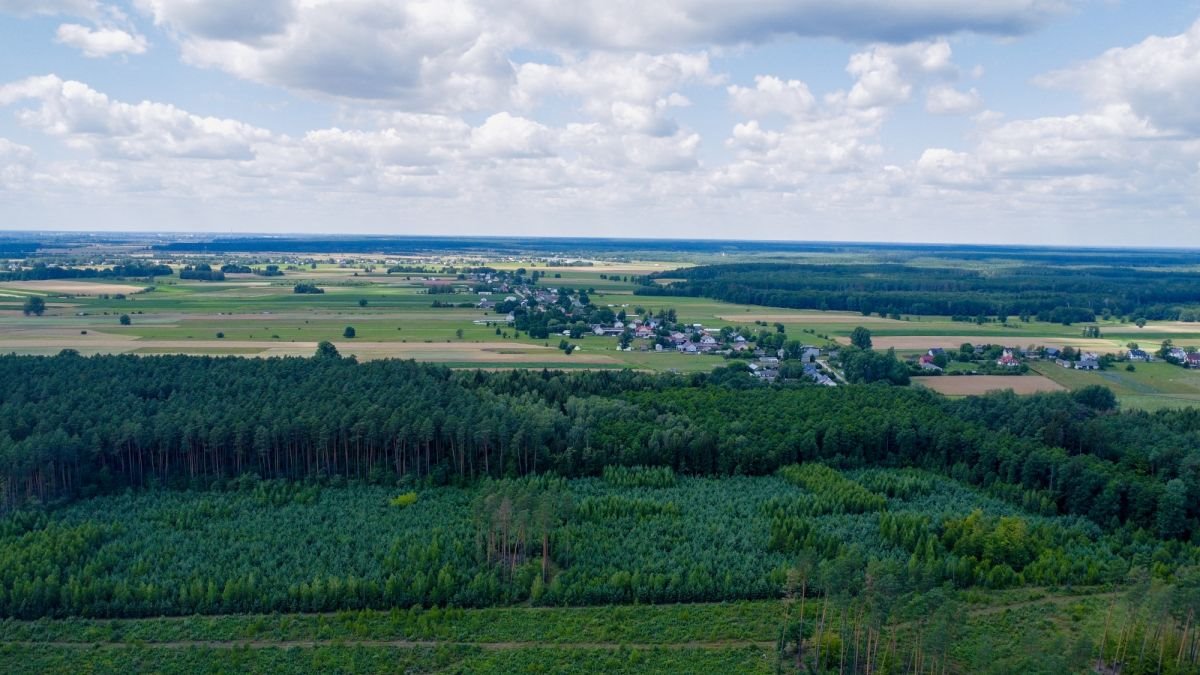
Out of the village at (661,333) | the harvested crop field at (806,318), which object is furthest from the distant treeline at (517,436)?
the harvested crop field at (806,318)

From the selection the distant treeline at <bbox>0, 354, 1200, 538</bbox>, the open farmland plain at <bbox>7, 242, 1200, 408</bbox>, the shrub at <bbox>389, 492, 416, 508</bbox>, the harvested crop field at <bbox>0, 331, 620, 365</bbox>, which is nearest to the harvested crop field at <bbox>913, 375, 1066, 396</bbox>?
the open farmland plain at <bbox>7, 242, 1200, 408</bbox>

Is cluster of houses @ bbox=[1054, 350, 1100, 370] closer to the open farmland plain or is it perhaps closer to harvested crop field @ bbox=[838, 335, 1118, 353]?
the open farmland plain

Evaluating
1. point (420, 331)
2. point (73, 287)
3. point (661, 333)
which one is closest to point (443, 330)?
point (420, 331)

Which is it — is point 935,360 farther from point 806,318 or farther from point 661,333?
point 806,318

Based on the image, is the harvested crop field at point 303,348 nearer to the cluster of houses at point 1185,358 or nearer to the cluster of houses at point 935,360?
the cluster of houses at point 935,360

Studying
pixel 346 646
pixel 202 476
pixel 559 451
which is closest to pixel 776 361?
pixel 559 451

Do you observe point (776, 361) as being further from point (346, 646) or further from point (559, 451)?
point (346, 646)

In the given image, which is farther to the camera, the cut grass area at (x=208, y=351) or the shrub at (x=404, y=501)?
the cut grass area at (x=208, y=351)
